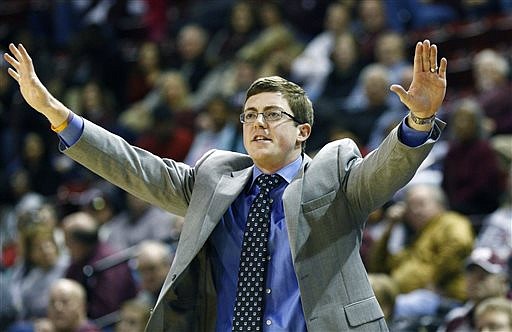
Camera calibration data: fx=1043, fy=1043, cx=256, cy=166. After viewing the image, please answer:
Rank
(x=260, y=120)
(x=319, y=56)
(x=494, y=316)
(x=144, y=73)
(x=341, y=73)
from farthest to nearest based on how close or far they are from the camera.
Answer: (x=144, y=73)
(x=319, y=56)
(x=341, y=73)
(x=494, y=316)
(x=260, y=120)

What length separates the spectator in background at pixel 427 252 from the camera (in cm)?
631

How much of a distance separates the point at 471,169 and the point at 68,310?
2.92 metres

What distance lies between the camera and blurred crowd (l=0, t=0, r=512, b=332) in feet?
20.9

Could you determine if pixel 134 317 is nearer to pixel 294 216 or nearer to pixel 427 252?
pixel 427 252

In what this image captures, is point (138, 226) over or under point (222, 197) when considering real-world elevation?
over

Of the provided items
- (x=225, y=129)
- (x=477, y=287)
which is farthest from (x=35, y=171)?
(x=477, y=287)

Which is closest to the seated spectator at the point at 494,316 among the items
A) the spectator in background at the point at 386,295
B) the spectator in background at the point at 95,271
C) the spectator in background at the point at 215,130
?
the spectator in background at the point at 386,295

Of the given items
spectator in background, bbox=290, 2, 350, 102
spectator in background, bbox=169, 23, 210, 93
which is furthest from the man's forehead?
spectator in background, bbox=169, 23, 210, 93

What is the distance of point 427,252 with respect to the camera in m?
6.48

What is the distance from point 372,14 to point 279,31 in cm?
106

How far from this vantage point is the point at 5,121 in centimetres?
1105

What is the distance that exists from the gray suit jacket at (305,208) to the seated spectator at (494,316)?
195 centimetres

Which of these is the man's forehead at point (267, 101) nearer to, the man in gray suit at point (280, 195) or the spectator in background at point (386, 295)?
the man in gray suit at point (280, 195)

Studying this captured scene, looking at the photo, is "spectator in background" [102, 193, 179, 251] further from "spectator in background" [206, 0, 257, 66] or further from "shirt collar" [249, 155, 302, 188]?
"shirt collar" [249, 155, 302, 188]
